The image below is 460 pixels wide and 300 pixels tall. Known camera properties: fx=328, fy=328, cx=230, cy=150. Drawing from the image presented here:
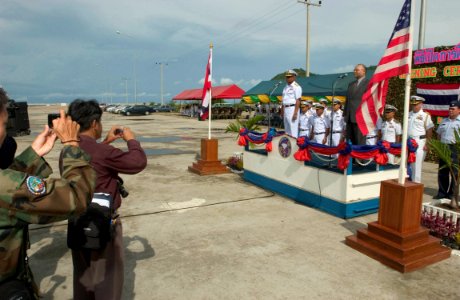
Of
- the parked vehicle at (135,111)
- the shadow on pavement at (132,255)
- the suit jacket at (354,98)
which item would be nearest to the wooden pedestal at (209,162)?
the suit jacket at (354,98)

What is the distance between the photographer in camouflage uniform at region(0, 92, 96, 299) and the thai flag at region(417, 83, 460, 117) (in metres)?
10.8

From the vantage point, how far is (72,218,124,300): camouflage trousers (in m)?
2.28

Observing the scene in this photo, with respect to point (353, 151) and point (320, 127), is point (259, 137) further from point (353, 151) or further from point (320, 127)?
point (353, 151)

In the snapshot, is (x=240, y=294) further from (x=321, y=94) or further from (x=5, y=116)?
(x=321, y=94)

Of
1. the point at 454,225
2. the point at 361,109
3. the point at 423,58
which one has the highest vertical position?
the point at 423,58

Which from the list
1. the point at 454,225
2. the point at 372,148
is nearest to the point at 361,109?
the point at 372,148

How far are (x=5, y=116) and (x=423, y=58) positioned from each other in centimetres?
1169

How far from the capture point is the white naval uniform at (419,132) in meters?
6.29

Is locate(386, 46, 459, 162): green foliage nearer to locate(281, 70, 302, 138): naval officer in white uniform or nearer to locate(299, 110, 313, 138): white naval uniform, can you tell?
locate(299, 110, 313, 138): white naval uniform

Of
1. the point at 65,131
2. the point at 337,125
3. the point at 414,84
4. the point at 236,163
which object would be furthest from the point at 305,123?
the point at 65,131

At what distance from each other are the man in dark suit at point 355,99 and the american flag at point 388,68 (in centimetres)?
194

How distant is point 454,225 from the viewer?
14.5 ft

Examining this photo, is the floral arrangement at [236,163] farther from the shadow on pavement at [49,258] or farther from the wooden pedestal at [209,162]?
the shadow on pavement at [49,258]

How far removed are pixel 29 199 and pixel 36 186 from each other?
5 cm
